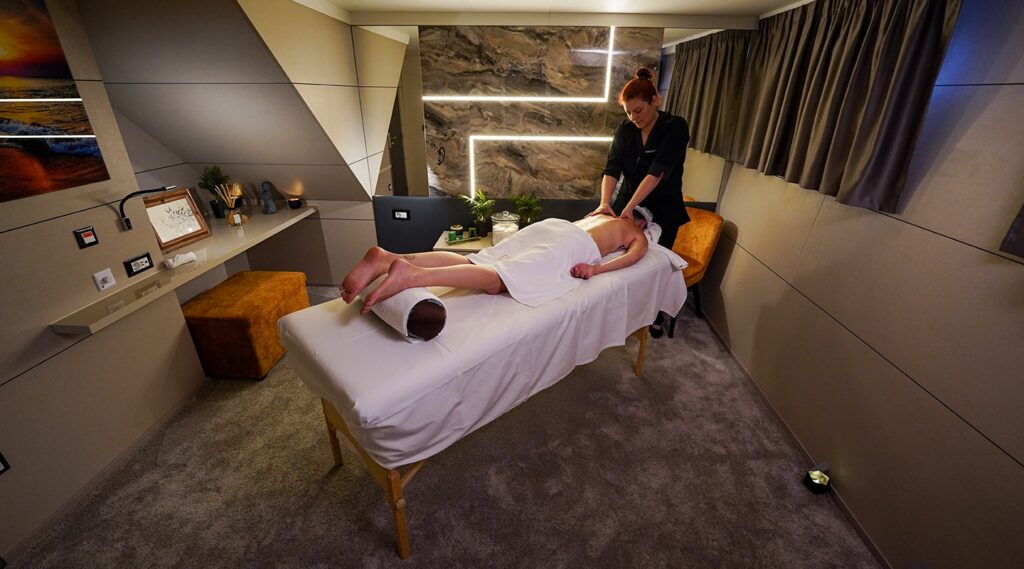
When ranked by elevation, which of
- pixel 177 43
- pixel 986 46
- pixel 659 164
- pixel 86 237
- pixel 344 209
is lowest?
pixel 344 209

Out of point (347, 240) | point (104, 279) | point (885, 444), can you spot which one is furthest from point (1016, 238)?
point (347, 240)

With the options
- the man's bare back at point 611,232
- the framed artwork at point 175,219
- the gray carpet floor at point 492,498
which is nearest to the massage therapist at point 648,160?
the man's bare back at point 611,232

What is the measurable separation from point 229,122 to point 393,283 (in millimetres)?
1938

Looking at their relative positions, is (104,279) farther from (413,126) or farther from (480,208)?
(413,126)

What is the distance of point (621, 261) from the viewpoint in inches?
82.5

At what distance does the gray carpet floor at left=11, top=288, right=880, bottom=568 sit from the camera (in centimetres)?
159

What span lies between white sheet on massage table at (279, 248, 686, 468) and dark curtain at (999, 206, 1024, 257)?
1.25 meters

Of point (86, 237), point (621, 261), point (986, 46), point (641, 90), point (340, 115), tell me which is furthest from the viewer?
point (340, 115)

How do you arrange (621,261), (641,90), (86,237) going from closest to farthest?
1. (86,237)
2. (621,261)
3. (641,90)

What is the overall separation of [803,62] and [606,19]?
1228 mm

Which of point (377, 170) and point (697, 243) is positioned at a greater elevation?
point (377, 170)

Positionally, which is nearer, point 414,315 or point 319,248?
point 414,315

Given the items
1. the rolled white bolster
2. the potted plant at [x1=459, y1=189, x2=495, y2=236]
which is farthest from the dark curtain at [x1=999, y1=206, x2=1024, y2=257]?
the potted plant at [x1=459, y1=189, x2=495, y2=236]

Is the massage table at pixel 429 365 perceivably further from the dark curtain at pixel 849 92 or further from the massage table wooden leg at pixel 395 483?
the dark curtain at pixel 849 92
